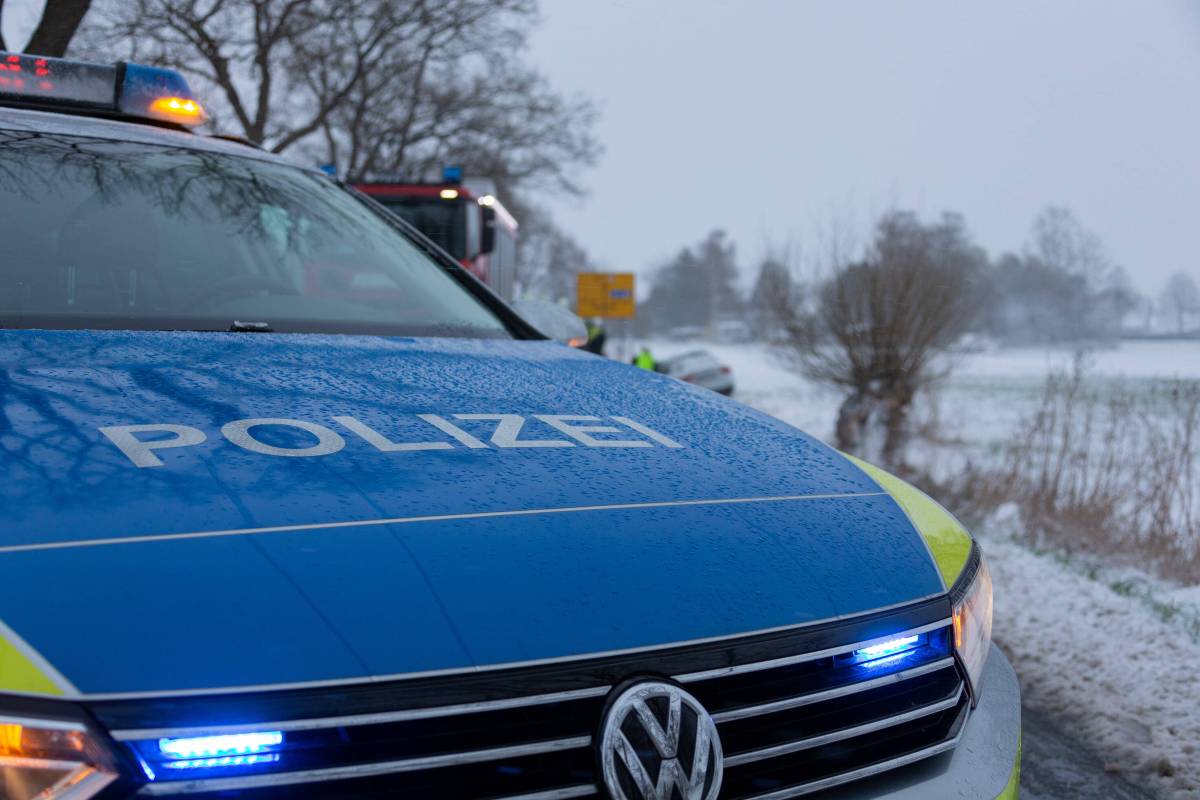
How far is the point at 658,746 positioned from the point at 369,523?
1.61ft

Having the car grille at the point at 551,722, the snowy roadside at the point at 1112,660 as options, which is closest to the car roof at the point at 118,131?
Answer: the car grille at the point at 551,722

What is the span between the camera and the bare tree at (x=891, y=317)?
1030 cm

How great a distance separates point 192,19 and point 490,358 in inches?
523

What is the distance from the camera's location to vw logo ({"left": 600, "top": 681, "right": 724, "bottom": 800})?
1258 mm

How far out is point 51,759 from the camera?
3.57 ft

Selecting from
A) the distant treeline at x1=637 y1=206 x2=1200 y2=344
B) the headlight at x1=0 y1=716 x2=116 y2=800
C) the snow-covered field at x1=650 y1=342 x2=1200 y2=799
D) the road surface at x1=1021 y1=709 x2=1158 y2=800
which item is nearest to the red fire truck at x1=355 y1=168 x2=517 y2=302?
the distant treeline at x1=637 y1=206 x2=1200 y2=344

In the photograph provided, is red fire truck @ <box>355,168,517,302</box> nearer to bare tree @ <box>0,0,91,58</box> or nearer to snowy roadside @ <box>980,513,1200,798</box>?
bare tree @ <box>0,0,91,58</box>

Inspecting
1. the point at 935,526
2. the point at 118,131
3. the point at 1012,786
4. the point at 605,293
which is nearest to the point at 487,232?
the point at 118,131

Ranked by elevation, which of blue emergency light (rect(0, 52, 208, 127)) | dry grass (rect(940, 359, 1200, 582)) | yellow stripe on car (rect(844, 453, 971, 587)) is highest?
blue emergency light (rect(0, 52, 208, 127))

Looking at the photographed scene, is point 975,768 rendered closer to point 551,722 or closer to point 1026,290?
point 551,722

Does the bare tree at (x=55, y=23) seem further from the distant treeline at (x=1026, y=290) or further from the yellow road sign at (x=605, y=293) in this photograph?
the yellow road sign at (x=605, y=293)

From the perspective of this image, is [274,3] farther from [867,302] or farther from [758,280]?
[867,302]

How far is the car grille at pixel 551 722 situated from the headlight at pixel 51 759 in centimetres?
3

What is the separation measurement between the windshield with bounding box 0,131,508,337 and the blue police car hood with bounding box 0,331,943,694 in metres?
0.25
